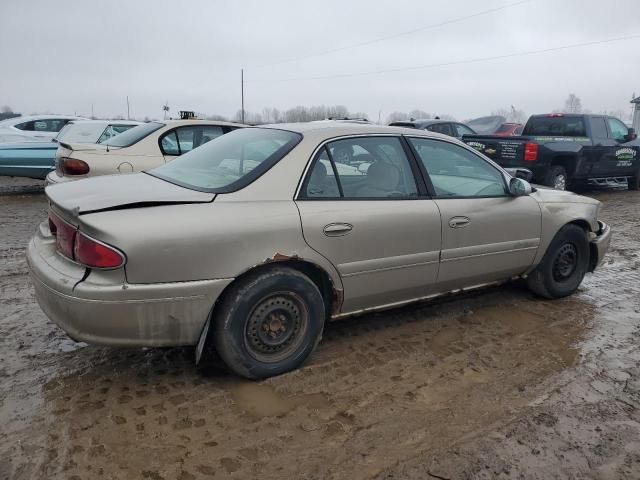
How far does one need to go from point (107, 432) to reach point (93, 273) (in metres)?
0.82

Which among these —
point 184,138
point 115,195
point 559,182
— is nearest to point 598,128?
point 559,182

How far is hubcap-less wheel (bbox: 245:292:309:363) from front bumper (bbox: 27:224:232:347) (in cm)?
31

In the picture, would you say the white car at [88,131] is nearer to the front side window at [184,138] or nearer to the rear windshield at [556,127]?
the front side window at [184,138]

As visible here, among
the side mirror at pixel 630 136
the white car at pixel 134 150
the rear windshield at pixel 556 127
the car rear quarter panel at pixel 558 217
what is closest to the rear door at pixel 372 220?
the car rear quarter panel at pixel 558 217

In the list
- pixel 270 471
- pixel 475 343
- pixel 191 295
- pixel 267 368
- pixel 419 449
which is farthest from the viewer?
pixel 475 343

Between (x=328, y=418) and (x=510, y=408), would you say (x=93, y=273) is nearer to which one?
(x=328, y=418)

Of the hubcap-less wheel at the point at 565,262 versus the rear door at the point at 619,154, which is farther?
the rear door at the point at 619,154

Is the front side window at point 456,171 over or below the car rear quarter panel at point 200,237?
over

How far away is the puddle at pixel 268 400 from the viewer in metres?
2.93

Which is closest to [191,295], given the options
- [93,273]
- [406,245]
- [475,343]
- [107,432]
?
[93,273]

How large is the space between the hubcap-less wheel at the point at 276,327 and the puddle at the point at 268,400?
0.19m

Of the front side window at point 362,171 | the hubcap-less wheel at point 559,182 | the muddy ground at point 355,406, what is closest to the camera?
the muddy ground at point 355,406

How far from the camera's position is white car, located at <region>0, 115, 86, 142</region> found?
1101 centimetres

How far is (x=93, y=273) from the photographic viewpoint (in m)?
2.77
